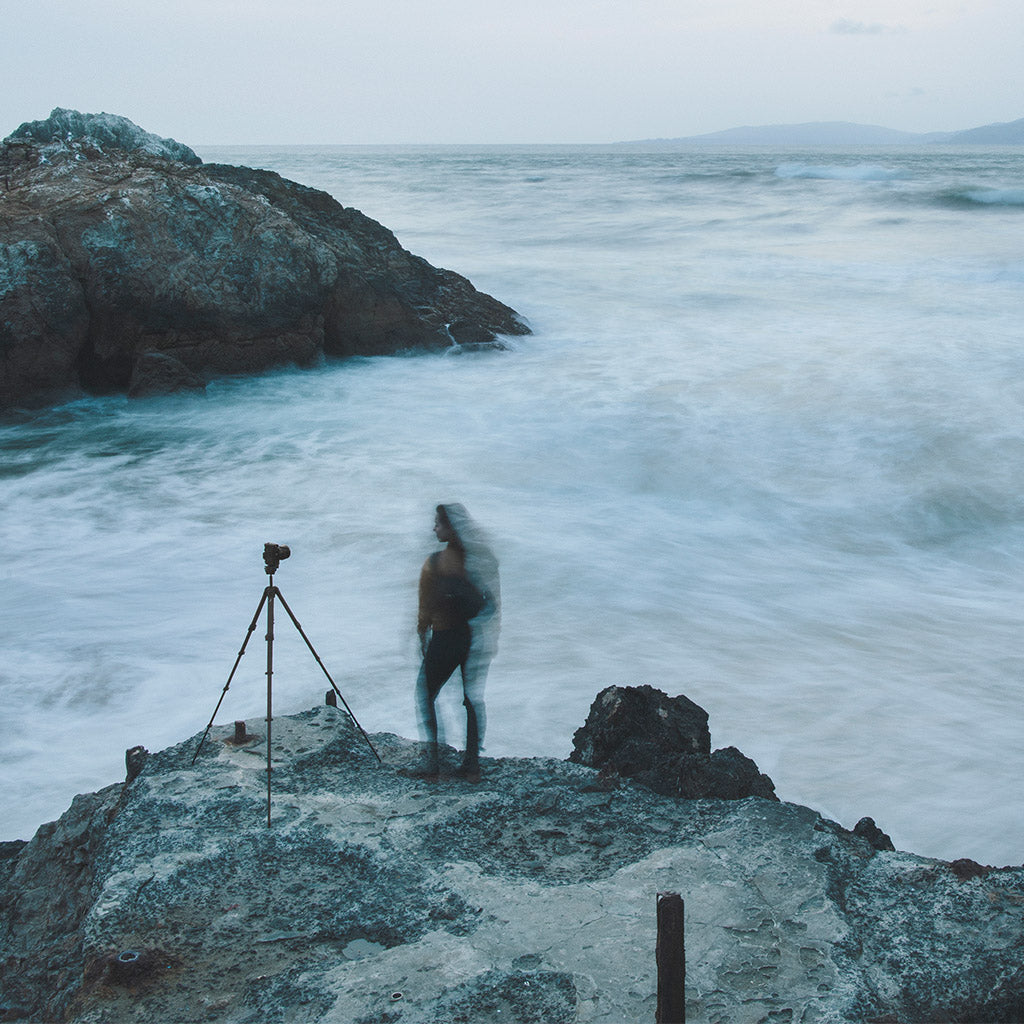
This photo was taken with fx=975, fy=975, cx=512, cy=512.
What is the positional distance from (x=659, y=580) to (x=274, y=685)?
3602 mm

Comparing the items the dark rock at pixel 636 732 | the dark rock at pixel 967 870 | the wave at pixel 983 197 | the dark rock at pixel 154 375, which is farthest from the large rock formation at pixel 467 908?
the wave at pixel 983 197

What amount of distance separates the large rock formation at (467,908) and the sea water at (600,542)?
1462 millimetres

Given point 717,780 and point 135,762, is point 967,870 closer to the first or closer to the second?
point 717,780

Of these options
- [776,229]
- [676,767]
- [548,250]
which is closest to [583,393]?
[676,767]

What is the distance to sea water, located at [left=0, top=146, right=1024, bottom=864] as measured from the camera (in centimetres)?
602

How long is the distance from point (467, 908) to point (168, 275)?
10.9 m

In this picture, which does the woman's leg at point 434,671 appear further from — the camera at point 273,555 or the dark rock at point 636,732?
the camera at point 273,555

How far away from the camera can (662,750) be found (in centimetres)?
455

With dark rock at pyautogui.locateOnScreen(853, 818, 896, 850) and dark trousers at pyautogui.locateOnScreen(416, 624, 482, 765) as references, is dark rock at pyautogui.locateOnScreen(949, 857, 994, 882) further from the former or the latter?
dark trousers at pyautogui.locateOnScreen(416, 624, 482, 765)

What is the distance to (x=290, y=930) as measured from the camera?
134 inches

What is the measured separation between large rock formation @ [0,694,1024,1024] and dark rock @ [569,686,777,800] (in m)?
0.11

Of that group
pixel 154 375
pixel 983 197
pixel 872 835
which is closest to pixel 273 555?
pixel 872 835

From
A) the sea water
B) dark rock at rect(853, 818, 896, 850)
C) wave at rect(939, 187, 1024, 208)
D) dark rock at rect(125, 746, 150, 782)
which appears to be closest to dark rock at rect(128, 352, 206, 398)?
the sea water

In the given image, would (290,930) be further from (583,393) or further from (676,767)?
(583,393)
